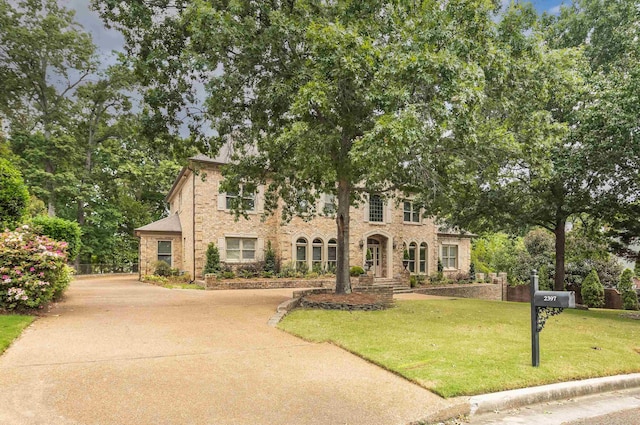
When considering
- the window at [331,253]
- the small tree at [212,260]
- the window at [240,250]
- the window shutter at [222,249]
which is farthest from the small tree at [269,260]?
the window at [331,253]

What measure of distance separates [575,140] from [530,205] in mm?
2934

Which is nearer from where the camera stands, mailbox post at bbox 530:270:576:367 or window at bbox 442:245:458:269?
mailbox post at bbox 530:270:576:367

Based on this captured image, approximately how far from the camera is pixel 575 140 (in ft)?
39.3

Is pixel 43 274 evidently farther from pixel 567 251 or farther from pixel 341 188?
pixel 567 251

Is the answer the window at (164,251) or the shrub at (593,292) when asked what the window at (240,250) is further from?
the shrub at (593,292)

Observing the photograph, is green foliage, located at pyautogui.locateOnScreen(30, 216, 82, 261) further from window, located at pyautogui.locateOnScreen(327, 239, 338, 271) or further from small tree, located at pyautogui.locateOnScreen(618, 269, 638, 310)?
small tree, located at pyautogui.locateOnScreen(618, 269, 638, 310)

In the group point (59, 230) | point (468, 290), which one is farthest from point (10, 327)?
point (468, 290)

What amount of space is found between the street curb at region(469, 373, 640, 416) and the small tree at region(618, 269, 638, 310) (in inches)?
590

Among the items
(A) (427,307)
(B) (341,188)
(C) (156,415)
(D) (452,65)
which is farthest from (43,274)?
(A) (427,307)

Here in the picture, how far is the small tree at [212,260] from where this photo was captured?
1981 cm

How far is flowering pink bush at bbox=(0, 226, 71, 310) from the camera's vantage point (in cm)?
876

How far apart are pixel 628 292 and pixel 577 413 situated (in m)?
17.2

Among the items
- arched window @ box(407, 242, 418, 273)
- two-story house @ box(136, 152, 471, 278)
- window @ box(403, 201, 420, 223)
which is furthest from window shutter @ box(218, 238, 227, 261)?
arched window @ box(407, 242, 418, 273)

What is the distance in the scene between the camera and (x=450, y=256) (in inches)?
1120
